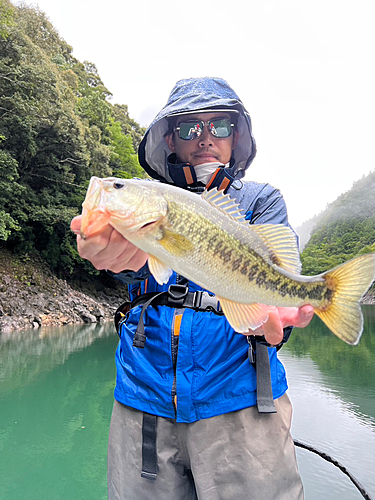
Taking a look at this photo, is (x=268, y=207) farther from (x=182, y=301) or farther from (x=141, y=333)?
(x=141, y=333)

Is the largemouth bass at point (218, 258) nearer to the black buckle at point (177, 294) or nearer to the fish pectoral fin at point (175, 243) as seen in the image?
the fish pectoral fin at point (175, 243)

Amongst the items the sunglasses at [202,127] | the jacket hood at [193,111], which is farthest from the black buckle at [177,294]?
the sunglasses at [202,127]

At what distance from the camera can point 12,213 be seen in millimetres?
19250

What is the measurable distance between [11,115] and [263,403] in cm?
1963

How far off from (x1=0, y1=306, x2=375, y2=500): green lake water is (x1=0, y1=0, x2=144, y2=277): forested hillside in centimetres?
850

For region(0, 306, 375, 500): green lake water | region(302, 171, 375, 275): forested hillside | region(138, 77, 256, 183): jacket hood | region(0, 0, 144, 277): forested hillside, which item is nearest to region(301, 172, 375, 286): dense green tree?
region(302, 171, 375, 275): forested hillside

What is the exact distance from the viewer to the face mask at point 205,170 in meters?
2.30

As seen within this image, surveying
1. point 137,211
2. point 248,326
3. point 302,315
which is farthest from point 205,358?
point 137,211

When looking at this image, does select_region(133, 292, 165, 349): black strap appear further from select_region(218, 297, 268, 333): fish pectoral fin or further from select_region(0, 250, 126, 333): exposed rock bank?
select_region(0, 250, 126, 333): exposed rock bank

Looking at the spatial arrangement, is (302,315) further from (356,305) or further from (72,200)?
(72,200)

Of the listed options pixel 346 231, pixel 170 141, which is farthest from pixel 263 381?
pixel 346 231

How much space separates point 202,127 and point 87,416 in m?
5.64

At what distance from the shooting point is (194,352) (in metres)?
1.82

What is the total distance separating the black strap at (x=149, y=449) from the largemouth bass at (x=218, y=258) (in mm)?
766
